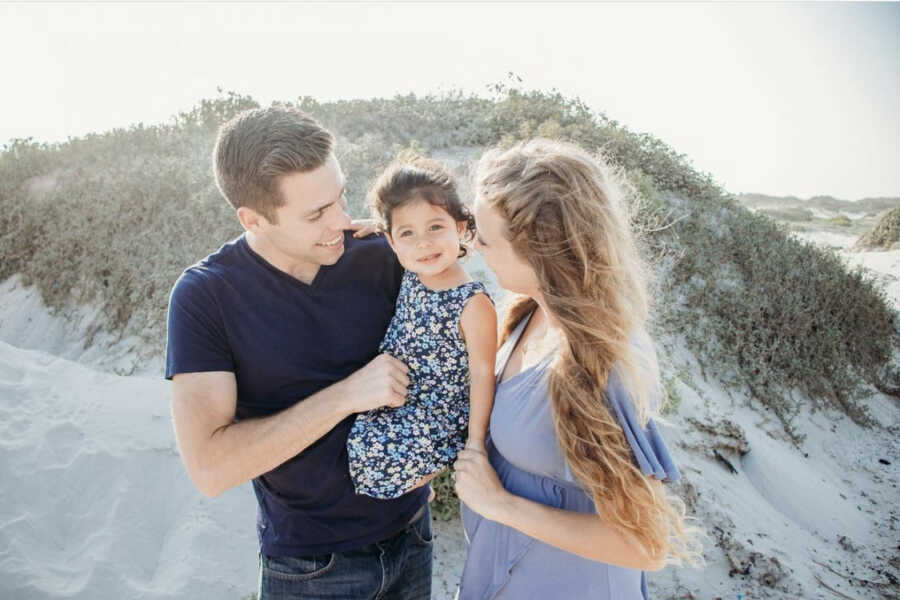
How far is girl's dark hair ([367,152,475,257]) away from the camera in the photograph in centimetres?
247

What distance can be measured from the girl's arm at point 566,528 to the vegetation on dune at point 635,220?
519cm

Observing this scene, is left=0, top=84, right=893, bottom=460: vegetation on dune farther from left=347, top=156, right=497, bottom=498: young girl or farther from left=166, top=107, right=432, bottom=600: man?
left=166, top=107, right=432, bottom=600: man

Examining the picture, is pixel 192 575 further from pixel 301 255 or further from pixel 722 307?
pixel 722 307

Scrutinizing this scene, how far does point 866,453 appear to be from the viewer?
695cm

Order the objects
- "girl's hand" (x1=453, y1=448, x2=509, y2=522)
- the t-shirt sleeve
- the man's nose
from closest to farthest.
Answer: "girl's hand" (x1=453, y1=448, x2=509, y2=522), the t-shirt sleeve, the man's nose

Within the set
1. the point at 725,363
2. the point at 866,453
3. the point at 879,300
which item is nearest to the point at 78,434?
the point at 725,363

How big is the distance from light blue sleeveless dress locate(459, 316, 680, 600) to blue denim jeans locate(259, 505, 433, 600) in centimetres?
41

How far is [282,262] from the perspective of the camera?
2.30 m

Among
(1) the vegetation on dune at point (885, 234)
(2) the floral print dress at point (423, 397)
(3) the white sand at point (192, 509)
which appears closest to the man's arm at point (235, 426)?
(2) the floral print dress at point (423, 397)

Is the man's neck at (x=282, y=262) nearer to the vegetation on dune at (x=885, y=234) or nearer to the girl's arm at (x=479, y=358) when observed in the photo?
the girl's arm at (x=479, y=358)

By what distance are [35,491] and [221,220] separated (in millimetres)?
4199

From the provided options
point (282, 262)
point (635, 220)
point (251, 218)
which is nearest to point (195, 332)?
point (282, 262)

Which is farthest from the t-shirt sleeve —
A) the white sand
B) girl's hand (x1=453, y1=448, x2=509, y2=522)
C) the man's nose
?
the white sand

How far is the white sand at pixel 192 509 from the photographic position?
161 inches
